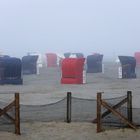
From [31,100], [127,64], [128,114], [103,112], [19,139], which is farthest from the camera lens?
[127,64]

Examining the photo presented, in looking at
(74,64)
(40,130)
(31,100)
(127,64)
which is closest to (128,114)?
(40,130)

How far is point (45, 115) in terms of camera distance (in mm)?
17688

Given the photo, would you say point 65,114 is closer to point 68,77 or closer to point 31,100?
point 31,100

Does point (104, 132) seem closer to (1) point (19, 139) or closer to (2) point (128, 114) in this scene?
(2) point (128, 114)

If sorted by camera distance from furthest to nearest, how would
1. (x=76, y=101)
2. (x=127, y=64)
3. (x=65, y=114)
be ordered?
(x=127, y=64), (x=76, y=101), (x=65, y=114)

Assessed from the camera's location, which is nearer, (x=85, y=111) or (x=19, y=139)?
(x=19, y=139)

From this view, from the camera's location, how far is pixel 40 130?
15.6 meters

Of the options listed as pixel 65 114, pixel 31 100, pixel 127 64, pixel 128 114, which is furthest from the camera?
pixel 127 64

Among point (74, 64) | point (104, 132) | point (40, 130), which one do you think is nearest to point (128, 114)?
point (104, 132)

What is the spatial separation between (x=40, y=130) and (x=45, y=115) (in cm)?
215

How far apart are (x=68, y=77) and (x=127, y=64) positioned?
27.7 ft

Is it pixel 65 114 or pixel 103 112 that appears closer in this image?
pixel 103 112

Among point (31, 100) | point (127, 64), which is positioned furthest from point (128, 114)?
point (127, 64)

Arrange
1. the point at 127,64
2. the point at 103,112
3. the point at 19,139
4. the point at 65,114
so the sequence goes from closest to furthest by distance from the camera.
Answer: the point at 19,139, the point at 103,112, the point at 65,114, the point at 127,64
